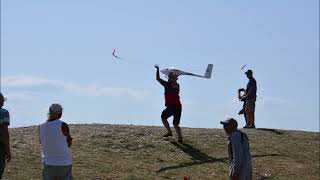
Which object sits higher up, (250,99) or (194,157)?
(250,99)

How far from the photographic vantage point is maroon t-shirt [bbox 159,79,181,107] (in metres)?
17.9

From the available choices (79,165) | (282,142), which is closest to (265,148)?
(282,142)

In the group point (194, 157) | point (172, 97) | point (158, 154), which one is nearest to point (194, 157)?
point (194, 157)

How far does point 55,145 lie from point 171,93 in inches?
323

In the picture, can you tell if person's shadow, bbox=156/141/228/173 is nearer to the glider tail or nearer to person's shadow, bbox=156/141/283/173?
person's shadow, bbox=156/141/283/173

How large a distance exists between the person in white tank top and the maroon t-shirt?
799 centimetres

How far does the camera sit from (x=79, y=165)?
15.4 m

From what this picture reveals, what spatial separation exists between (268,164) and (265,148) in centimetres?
197

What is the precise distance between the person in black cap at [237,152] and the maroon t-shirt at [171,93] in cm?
789

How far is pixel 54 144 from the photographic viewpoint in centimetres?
999

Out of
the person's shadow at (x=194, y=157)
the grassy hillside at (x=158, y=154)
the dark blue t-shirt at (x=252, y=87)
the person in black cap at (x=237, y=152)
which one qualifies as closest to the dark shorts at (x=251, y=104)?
the dark blue t-shirt at (x=252, y=87)

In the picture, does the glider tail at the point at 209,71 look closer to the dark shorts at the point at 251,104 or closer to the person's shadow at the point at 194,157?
the dark shorts at the point at 251,104

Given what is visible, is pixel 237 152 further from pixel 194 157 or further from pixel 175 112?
pixel 175 112

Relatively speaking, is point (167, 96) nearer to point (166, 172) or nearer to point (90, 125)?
point (166, 172)
